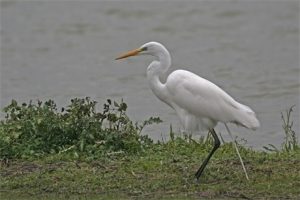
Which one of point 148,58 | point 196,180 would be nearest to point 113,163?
point 196,180

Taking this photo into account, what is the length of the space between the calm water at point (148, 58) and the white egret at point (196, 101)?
312cm

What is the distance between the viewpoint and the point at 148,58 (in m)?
17.4

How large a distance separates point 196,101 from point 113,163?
3.21 feet

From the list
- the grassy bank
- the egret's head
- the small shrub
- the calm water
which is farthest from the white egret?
the calm water

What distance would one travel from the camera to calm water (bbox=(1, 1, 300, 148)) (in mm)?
14570

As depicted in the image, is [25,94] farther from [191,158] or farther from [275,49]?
[191,158]

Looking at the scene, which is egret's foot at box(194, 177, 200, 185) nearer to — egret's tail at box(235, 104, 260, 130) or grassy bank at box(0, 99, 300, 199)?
grassy bank at box(0, 99, 300, 199)

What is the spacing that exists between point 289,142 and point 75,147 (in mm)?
2323

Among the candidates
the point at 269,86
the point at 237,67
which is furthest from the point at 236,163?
the point at 237,67

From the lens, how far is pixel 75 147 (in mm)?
8742

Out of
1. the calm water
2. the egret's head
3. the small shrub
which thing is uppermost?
the calm water

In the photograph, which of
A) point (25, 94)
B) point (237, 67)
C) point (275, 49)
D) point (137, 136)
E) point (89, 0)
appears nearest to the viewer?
point (137, 136)

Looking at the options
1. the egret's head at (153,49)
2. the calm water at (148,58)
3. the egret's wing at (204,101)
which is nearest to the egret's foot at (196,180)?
the egret's wing at (204,101)

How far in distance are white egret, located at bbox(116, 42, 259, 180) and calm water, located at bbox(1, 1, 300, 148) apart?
312 centimetres
